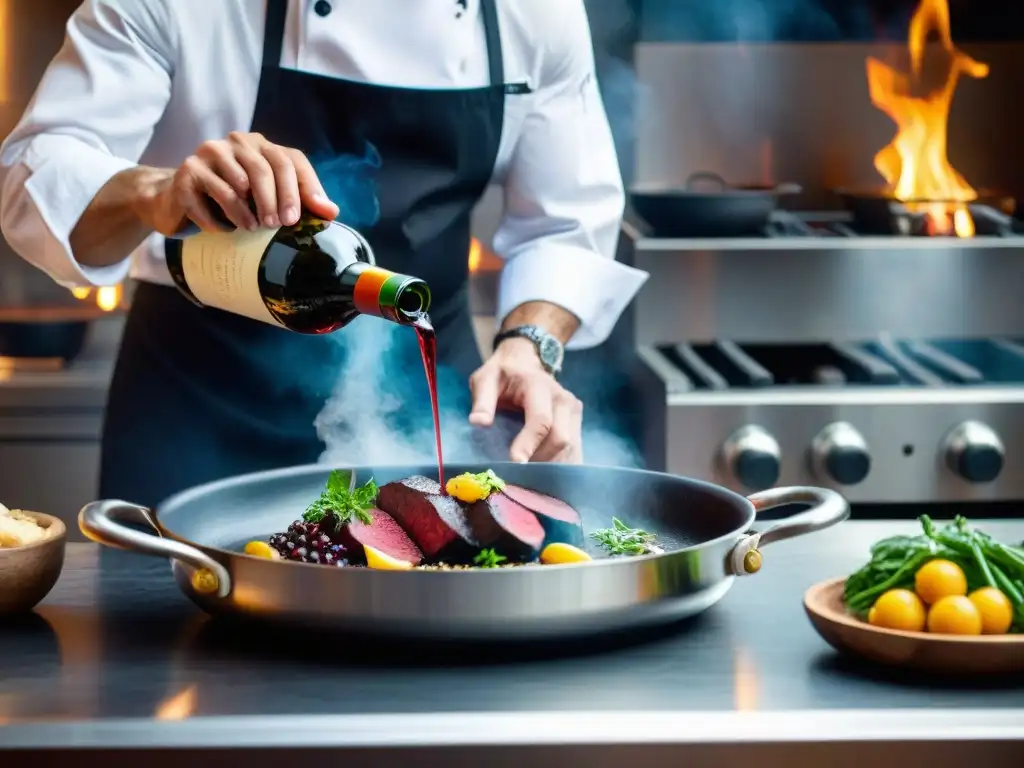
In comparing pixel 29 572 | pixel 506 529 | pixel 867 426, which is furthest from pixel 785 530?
pixel 867 426

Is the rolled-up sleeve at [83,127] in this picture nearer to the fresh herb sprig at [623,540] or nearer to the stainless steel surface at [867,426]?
the fresh herb sprig at [623,540]

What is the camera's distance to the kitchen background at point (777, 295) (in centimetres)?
285

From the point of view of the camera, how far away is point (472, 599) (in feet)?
3.74

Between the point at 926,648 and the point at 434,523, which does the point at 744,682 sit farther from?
the point at 434,523

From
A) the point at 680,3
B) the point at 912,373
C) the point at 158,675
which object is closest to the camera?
the point at 158,675

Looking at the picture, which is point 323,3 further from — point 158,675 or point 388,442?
point 158,675

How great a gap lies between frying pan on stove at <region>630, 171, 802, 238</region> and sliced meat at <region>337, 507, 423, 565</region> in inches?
72.9

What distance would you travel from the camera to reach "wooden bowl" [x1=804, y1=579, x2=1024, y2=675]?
1.13 meters

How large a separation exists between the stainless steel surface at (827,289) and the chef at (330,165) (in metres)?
A: 0.80

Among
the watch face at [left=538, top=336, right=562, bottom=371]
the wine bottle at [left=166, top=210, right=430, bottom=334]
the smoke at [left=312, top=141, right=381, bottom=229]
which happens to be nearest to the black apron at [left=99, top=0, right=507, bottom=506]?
the smoke at [left=312, top=141, right=381, bottom=229]

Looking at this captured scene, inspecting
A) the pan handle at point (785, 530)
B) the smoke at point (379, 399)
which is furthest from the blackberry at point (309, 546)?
the smoke at point (379, 399)

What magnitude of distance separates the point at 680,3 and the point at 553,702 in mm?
2717

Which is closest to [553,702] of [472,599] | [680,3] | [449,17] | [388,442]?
[472,599]

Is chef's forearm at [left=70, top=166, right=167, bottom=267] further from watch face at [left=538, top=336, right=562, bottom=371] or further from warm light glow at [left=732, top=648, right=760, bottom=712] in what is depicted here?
warm light glow at [left=732, top=648, right=760, bottom=712]
